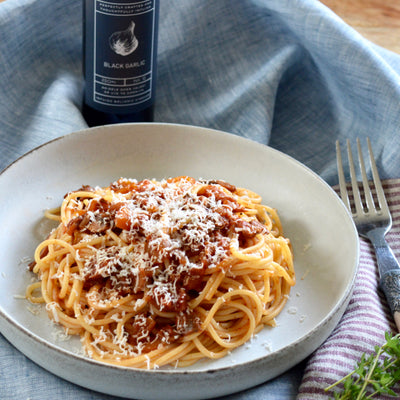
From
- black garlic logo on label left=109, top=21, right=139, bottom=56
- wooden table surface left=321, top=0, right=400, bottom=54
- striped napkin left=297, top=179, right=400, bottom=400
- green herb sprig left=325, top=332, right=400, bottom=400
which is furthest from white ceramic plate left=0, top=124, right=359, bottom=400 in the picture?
wooden table surface left=321, top=0, right=400, bottom=54

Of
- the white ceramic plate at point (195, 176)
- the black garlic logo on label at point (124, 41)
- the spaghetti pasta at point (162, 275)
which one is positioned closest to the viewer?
the white ceramic plate at point (195, 176)

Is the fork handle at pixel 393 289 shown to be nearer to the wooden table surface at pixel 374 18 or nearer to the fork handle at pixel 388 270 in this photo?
the fork handle at pixel 388 270

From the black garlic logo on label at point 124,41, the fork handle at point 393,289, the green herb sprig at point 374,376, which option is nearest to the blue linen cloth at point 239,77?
the black garlic logo on label at point 124,41

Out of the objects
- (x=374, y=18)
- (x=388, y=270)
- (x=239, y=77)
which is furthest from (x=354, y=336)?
(x=374, y=18)

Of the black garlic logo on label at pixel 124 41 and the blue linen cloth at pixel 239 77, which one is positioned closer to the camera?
the black garlic logo on label at pixel 124 41

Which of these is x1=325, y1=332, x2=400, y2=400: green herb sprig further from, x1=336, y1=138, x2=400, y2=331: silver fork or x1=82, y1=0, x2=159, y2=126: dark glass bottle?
x1=82, y1=0, x2=159, y2=126: dark glass bottle

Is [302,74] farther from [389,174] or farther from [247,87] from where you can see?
[389,174]

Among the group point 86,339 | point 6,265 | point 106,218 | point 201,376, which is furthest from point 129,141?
point 201,376
